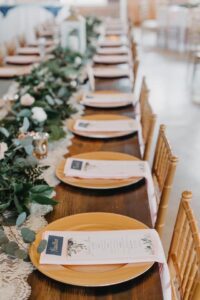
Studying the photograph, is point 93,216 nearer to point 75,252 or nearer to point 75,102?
point 75,252

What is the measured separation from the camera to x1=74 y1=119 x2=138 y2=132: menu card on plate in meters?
1.82

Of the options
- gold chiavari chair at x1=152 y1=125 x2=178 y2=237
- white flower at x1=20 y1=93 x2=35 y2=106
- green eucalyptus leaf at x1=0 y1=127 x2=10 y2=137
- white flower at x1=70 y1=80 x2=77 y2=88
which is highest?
white flower at x1=20 y1=93 x2=35 y2=106

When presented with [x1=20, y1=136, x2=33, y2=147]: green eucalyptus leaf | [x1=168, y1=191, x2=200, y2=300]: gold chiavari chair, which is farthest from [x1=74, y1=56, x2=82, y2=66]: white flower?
[x1=168, y1=191, x2=200, y2=300]: gold chiavari chair

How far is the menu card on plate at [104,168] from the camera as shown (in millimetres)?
1391

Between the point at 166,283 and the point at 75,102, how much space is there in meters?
1.51

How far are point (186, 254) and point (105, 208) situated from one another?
31 cm

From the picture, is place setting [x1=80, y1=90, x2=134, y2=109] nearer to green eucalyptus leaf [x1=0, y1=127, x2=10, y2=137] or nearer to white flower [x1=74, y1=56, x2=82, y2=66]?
white flower [x1=74, y1=56, x2=82, y2=66]

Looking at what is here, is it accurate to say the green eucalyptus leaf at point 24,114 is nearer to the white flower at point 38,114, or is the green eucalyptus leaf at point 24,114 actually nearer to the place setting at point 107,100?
the white flower at point 38,114

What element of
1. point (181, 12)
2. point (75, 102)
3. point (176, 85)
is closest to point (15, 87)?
point (75, 102)

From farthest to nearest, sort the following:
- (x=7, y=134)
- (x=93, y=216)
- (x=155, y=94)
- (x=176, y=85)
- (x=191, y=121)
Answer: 1. (x=176, y=85)
2. (x=155, y=94)
3. (x=191, y=121)
4. (x=7, y=134)
5. (x=93, y=216)

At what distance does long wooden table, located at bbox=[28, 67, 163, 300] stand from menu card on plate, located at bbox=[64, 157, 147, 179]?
0.06m

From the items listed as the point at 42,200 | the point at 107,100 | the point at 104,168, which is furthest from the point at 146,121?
the point at 42,200

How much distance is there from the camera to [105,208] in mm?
1243

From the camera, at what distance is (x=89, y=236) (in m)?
1.06
